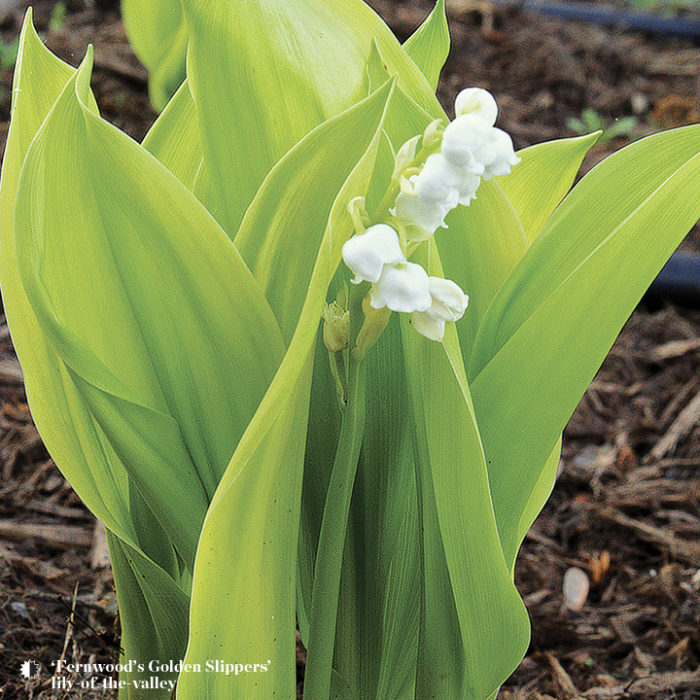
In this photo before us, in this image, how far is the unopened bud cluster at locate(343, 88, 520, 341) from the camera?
370 millimetres

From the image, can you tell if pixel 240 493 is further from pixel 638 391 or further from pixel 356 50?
pixel 638 391

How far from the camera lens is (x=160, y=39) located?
1.51 metres

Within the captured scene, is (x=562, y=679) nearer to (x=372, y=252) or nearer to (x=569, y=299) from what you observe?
(x=569, y=299)

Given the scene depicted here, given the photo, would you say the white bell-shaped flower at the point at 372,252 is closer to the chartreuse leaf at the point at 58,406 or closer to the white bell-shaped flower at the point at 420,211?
the white bell-shaped flower at the point at 420,211

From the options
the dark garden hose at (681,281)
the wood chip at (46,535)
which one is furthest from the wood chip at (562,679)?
the dark garden hose at (681,281)

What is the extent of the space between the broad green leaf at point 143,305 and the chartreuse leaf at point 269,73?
3.8 inches

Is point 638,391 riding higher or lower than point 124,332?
lower

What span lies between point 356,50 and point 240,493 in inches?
12.6

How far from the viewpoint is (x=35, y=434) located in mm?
1294

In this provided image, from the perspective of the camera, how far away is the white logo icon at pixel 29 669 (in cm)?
84

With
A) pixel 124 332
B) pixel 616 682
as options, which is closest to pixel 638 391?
pixel 616 682

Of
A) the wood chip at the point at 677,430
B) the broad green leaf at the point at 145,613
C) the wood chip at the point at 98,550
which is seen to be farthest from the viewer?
the wood chip at the point at 677,430

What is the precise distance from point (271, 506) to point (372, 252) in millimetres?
187

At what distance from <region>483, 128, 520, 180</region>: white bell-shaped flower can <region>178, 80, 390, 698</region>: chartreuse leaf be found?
0.07 metres
